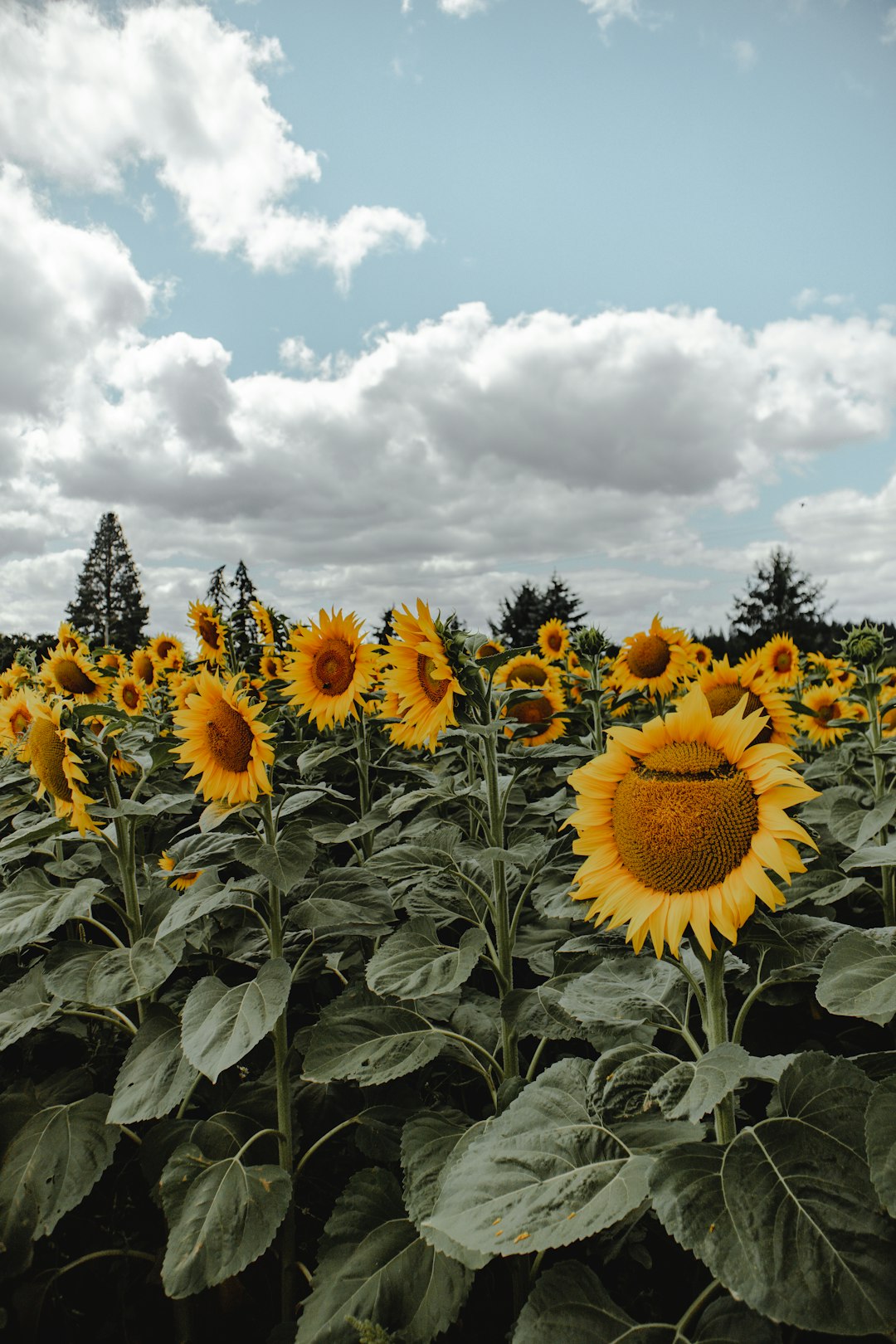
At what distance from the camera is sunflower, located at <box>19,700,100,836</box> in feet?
8.96

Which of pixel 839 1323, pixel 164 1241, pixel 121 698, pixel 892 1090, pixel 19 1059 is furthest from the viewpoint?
pixel 121 698

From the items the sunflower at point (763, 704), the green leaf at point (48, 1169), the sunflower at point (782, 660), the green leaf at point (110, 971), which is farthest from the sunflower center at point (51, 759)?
the sunflower at point (782, 660)

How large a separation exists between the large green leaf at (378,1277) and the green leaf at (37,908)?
114 centimetres

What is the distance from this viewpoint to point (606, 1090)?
64.6 inches

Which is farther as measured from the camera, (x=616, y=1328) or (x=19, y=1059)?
(x=19, y=1059)

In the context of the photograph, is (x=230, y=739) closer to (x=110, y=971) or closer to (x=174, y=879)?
(x=110, y=971)

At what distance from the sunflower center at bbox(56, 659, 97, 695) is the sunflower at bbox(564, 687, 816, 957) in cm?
439

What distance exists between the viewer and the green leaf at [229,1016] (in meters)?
2.03

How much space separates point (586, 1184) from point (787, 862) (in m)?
0.68

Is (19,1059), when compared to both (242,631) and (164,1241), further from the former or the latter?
(242,631)

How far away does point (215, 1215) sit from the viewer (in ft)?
6.81

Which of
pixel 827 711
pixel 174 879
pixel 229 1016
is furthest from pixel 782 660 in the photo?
pixel 229 1016

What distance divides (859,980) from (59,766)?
97.8 inches

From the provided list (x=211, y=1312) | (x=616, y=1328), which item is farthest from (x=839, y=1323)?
(x=211, y=1312)
